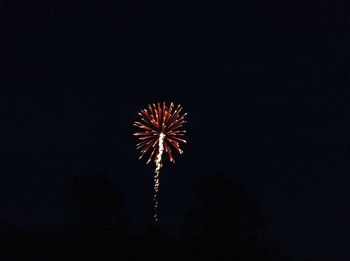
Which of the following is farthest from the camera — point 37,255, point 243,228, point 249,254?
point 243,228

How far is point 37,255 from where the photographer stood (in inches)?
1838

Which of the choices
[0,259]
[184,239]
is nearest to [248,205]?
[184,239]

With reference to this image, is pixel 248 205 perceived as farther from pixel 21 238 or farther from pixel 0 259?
pixel 0 259

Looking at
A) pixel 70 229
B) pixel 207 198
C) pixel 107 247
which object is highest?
pixel 207 198

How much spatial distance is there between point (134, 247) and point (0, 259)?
11881mm

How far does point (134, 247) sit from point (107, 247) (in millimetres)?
2070

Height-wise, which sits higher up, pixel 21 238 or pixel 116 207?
pixel 116 207

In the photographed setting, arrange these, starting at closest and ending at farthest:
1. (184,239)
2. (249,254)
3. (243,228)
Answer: (249,254), (184,239), (243,228)

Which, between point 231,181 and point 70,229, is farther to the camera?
point 231,181

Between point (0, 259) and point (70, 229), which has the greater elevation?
point (70, 229)

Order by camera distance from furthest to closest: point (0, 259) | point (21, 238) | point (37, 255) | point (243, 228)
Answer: point (243, 228), point (21, 238), point (37, 255), point (0, 259)

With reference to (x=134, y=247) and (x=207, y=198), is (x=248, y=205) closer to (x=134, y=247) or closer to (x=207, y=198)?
(x=207, y=198)

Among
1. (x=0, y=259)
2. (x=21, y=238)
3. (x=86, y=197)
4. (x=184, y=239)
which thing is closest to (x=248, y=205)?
(x=184, y=239)

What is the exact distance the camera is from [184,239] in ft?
191
